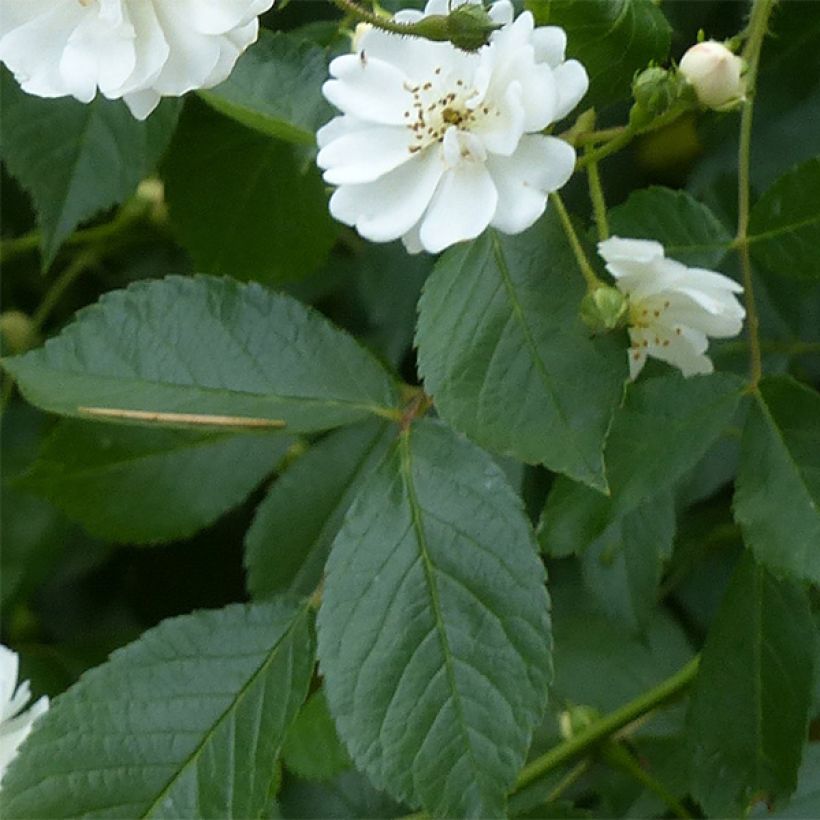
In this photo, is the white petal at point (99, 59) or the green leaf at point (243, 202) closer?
the white petal at point (99, 59)

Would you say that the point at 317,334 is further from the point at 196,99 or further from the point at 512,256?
the point at 196,99

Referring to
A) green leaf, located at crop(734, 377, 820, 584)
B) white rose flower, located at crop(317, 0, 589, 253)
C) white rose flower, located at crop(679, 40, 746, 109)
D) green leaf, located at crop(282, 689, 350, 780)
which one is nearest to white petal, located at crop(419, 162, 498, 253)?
white rose flower, located at crop(317, 0, 589, 253)

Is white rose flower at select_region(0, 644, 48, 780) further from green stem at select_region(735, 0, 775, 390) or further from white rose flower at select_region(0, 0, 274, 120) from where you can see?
green stem at select_region(735, 0, 775, 390)

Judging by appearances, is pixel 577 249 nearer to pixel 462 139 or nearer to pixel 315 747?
pixel 462 139

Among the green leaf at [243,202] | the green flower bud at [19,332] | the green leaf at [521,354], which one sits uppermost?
the green leaf at [521,354]

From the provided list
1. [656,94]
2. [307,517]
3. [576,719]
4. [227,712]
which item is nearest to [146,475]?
[307,517]

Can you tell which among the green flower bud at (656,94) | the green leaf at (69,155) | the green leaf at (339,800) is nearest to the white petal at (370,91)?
the green flower bud at (656,94)

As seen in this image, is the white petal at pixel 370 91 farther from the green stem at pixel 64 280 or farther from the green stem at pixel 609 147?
the green stem at pixel 64 280
